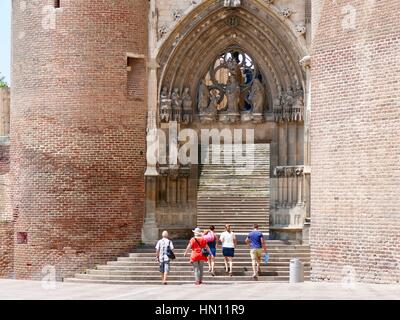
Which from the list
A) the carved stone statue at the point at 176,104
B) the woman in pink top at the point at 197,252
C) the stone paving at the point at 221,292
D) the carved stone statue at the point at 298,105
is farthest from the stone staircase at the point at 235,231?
the stone paving at the point at 221,292

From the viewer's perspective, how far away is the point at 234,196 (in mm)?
29938

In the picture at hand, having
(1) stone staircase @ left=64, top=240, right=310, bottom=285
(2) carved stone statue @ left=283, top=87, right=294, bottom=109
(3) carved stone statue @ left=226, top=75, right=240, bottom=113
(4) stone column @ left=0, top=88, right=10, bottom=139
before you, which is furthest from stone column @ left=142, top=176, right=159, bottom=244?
(4) stone column @ left=0, top=88, right=10, bottom=139

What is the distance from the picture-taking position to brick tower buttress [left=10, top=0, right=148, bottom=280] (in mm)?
25312

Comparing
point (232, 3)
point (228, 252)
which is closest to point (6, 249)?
point (228, 252)

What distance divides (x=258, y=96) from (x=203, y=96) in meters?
1.24

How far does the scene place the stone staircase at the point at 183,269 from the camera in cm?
2383

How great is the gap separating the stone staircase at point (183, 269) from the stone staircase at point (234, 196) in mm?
3797

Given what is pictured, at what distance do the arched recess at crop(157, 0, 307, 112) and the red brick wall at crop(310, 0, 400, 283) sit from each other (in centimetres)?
350

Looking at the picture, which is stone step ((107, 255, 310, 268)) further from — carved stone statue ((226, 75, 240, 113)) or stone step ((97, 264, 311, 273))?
carved stone statue ((226, 75, 240, 113))

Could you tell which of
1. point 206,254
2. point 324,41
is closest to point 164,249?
point 206,254

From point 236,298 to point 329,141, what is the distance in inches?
235

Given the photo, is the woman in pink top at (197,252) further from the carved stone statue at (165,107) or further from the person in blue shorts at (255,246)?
the carved stone statue at (165,107)
